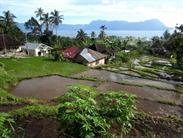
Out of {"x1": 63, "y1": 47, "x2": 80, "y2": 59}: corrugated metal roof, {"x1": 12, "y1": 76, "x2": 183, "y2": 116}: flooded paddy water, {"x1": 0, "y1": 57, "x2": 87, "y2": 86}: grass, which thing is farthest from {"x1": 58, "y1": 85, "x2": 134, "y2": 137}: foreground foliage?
{"x1": 63, "y1": 47, "x2": 80, "y2": 59}: corrugated metal roof

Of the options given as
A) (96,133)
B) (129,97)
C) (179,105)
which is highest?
(129,97)

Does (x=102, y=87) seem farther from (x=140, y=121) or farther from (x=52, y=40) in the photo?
(x=52, y=40)

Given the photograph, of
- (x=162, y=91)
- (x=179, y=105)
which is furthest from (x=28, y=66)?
(x=179, y=105)

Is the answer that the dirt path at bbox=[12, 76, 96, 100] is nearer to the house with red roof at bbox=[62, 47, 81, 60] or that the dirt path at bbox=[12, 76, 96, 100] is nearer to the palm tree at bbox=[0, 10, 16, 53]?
the house with red roof at bbox=[62, 47, 81, 60]

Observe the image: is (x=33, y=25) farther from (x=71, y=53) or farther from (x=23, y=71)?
(x=23, y=71)

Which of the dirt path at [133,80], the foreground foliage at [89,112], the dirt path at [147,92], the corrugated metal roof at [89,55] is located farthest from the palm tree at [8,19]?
the foreground foliage at [89,112]

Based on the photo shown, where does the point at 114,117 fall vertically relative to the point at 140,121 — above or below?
above

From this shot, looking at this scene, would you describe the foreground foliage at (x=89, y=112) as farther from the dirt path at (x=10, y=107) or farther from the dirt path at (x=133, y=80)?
the dirt path at (x=133, y=80)

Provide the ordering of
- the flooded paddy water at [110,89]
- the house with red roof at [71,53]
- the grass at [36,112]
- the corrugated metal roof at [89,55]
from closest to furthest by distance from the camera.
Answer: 1. the grass at [36,112]
2. the flooded paddy water at [110,89]
3. the corrugated metal roof at [89,55]
4. the house with red roof at [71,53]
